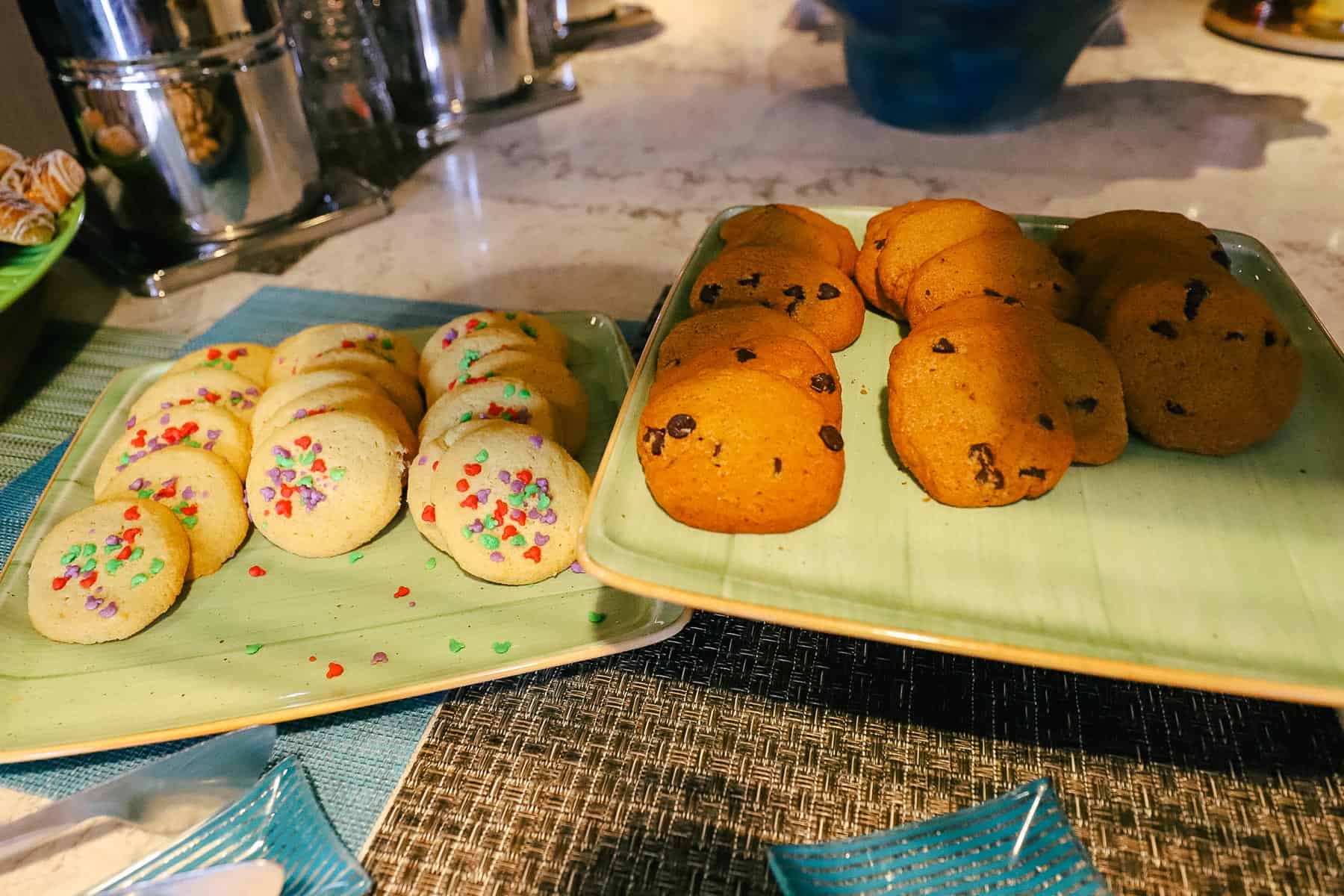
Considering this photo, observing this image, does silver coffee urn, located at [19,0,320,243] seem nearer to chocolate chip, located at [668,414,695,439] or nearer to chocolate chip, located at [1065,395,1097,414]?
chocolate chip, located at [668,414,695,439]

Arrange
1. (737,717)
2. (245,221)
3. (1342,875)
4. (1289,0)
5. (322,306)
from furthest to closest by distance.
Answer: (1289,0) → (245,221) → (322,306) → (737,717) → (1342,875)

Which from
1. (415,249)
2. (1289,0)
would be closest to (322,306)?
(415,249)

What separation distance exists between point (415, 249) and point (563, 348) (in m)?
0.67

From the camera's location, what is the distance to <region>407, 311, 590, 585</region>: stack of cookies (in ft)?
2.40

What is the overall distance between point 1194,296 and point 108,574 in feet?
3.09

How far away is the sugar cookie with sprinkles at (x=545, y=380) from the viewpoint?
2.87 feet

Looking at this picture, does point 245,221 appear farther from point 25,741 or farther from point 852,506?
point 852,506

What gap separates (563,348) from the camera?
100 cm

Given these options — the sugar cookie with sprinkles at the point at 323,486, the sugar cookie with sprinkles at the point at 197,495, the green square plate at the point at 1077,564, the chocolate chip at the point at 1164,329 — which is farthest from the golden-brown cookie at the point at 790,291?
the sugar cookie with sprinkles at the point at 197,495

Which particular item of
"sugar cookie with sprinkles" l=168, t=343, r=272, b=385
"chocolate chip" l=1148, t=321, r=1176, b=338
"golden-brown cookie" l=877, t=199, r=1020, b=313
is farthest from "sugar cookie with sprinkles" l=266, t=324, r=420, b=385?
"chocolate chip" l=1148, t=321, r=1176, b=338

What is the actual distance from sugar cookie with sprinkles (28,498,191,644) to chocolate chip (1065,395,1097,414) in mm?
769

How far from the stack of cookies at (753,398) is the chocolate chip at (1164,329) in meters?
0.24

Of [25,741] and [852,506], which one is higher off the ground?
[852,506]

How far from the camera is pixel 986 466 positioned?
59 centimetres
